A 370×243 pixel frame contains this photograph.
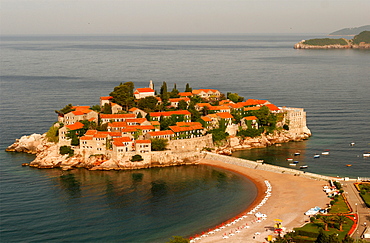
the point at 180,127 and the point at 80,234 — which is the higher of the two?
the point at 180,127

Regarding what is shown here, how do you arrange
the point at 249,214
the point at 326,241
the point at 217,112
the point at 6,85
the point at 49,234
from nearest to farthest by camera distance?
the point at 326,241, the point at 49,234, the point at 249,214, the point at 217,112, the point at 6,85

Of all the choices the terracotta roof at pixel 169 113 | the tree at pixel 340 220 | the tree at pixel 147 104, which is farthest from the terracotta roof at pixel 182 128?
the tree at pixel 340 220

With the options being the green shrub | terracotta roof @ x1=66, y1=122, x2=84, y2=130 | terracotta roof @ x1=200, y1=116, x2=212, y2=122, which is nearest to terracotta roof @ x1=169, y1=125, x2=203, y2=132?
terracotta roof @ x1=200, y1=116, x2=212, y2=122

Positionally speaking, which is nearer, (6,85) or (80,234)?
(80,234)

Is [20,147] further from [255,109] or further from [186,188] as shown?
[255,109]

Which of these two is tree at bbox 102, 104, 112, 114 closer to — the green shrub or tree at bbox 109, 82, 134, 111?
tree at bbox 109, 82, 134, 111

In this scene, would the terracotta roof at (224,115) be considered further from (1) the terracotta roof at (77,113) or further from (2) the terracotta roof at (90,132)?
(1) the terracotta roof at (77,113)

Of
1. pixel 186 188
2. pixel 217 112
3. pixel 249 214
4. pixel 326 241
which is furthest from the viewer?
pixel 217 112

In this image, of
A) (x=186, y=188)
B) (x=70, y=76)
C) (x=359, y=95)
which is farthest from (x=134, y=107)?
(x=70, y=76)
